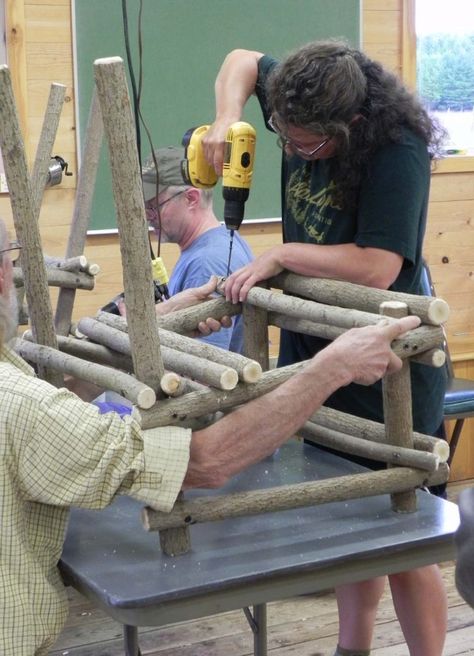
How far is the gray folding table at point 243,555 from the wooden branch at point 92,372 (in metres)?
0.25

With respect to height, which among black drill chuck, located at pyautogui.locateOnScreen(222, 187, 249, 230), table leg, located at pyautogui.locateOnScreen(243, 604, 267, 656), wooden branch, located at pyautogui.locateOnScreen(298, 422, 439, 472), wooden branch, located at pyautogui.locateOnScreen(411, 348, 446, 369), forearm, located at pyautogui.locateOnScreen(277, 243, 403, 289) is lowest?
table leg, located at pyautogui.locateOnScreen(243, 604, 267, 656)

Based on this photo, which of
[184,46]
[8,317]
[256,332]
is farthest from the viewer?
[184,46]

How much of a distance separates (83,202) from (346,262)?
724mm

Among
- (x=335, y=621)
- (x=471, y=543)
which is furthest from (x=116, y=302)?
(x=471, y=543)

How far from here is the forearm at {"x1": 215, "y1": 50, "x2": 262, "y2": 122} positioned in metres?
2.30

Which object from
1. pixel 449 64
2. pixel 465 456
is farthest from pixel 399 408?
pixel 449 64

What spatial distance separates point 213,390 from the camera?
63.7 inches

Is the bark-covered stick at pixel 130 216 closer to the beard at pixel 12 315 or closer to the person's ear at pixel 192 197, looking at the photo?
the beard at pixel 12 315

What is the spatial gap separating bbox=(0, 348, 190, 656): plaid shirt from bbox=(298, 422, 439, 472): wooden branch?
0.45 meters

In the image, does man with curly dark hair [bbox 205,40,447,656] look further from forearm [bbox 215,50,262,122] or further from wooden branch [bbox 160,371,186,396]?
wooden branch [bbox 160,371,186,396]

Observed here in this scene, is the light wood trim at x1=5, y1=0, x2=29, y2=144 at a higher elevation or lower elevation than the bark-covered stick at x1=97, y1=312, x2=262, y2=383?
higher

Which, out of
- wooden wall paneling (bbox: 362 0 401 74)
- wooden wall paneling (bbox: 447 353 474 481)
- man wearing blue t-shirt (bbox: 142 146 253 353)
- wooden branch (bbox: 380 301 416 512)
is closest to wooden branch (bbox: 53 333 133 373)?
wooden branch (bbox: 380 301 416 512)

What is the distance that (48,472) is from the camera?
149 centimetres

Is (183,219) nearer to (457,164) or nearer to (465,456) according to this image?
(457,164)
